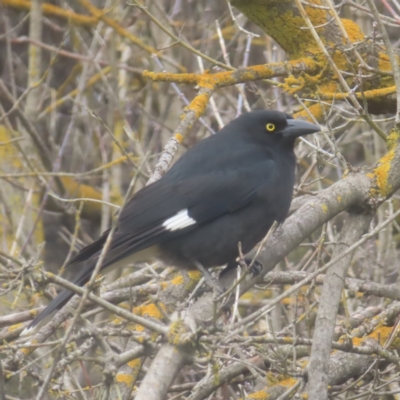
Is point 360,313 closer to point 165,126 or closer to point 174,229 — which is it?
point 174,229

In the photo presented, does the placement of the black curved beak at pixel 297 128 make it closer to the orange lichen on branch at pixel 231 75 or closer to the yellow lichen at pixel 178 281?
the orange lichen on branch at pixel 231 75

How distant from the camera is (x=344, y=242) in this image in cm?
337

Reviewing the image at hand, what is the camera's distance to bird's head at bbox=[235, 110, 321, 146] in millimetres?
4324

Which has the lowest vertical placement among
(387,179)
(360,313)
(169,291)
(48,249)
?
(48,249)

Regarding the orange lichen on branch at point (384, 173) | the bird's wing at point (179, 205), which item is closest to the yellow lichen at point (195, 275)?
the bird's wing at point (179, 205)

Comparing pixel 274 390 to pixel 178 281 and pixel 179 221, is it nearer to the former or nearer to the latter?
pixel 178 281

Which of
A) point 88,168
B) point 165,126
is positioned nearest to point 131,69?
point 165,126

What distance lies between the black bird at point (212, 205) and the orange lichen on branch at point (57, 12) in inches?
125

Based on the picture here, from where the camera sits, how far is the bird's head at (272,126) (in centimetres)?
432

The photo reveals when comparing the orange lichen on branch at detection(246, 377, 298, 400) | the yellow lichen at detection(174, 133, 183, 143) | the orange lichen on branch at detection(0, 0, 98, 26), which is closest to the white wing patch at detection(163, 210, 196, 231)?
the yellow lichen at detection(174, 133, 183, 143)

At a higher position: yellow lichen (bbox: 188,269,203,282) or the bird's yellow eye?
the bird's yellow eye

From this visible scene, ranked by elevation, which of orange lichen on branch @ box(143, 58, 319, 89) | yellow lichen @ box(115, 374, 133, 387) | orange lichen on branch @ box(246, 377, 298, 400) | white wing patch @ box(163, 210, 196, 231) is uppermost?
orange lichen on branch @ box(143, 58, 319, 89)

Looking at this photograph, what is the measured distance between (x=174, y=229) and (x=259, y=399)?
106 cm

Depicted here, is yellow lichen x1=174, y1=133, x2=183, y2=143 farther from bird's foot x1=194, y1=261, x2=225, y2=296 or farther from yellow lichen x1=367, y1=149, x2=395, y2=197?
yellow lichen x1=367, y1=149, x2=395, y2=197
